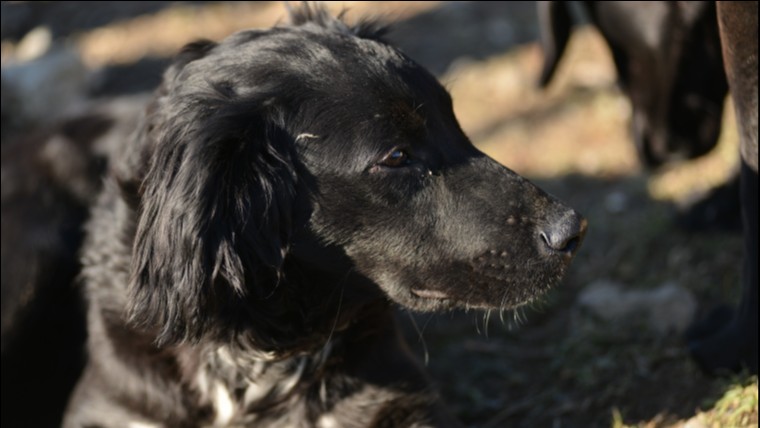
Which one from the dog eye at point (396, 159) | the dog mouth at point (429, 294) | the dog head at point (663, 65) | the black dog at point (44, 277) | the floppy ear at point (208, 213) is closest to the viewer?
the floppy ear at point (208, 213)

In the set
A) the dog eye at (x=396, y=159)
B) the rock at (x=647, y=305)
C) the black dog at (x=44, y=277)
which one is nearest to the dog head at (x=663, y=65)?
the rock at (x=647, y=305)

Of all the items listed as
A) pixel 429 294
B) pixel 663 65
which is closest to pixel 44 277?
pixel 429 294

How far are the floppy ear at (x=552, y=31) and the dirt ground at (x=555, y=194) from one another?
400 millimetres

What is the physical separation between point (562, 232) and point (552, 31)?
167 cm

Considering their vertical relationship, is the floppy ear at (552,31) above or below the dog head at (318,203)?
below

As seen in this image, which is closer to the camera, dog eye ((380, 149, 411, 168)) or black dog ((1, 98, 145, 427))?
dog eye ((380, 149, 411, 168))

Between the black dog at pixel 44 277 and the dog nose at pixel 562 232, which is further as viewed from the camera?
the black dog at pixel 44 277

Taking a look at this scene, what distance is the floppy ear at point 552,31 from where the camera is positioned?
4062 millimetres

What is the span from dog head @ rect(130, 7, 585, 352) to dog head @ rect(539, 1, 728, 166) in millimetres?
1116

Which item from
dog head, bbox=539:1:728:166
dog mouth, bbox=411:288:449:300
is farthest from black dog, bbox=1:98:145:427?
dog head, bbox=539:1:728:166

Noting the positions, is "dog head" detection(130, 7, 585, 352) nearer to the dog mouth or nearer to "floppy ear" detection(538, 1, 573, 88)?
the dog mouth

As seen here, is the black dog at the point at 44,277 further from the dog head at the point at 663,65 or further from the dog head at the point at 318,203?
the dog head at the point at 663,65

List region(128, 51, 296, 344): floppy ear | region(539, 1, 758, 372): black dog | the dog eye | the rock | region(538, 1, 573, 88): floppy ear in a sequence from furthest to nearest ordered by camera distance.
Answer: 1. region(538, 1, 573, 88): floppy ear
2. the rock
3. region(539, 1, 758, 372): black dog
4. the dog eye
5. region(128, 51, 296, 344): floppy ear

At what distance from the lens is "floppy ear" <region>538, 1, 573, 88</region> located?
13.3ft
